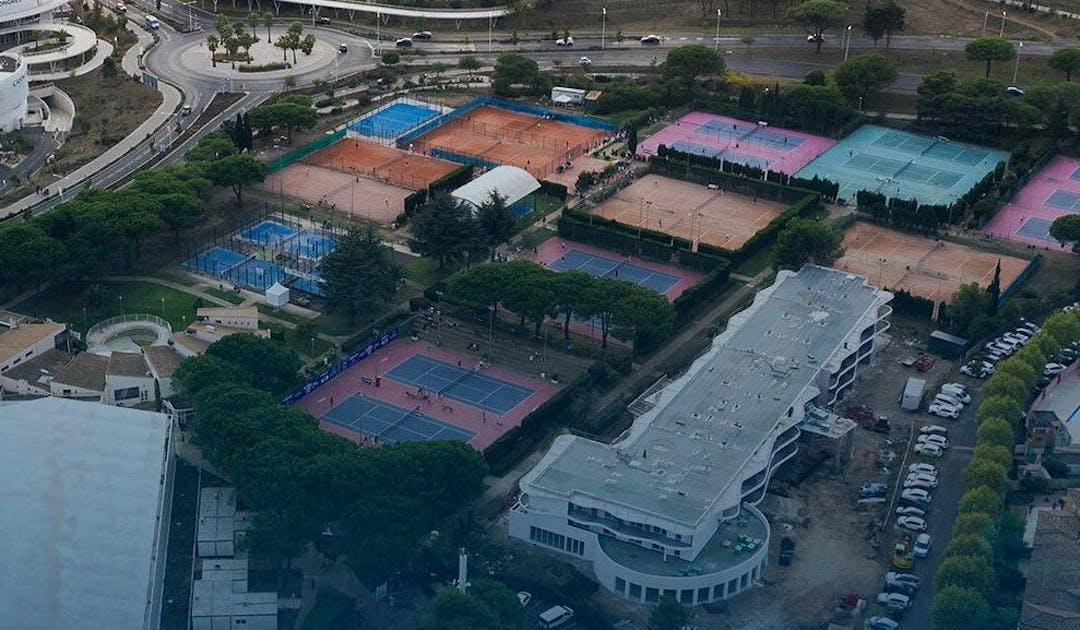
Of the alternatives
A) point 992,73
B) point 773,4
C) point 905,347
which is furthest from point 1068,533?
point 773,4

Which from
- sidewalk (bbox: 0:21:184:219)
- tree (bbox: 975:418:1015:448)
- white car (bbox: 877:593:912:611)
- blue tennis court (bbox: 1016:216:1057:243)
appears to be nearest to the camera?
white car (bbox: 877:593:912:611)

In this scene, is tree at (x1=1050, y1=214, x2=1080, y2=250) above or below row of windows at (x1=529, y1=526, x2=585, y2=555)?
above

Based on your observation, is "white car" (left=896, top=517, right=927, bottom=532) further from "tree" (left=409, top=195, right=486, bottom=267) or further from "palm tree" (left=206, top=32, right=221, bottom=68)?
"palm tree" (left=206, top=32, right=221, bottom=68)

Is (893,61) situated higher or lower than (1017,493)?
higher

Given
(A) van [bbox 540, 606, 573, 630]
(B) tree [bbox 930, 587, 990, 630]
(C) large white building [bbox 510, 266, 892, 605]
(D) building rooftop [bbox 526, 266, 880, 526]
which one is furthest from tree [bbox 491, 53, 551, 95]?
(B) tree [bbox 930, 587, 990, 630]

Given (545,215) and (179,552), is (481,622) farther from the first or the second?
(545,215)

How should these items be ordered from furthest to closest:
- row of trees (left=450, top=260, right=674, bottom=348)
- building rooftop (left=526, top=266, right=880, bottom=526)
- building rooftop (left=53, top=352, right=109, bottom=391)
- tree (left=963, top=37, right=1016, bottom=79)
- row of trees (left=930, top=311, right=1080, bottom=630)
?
tree (left=963, top=37, right=1016, bottom=79), row of trees (left=450, top=260, right=674, bottom=348), building rooftop (left=53, top=352, right=109, bottom=391), building rooftop (left=526, top=266, right=880, bottom=526), row of trees (left=930, top=311, right=1080, bottom=630)

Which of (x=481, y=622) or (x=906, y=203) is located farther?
(x=906, y=203)
